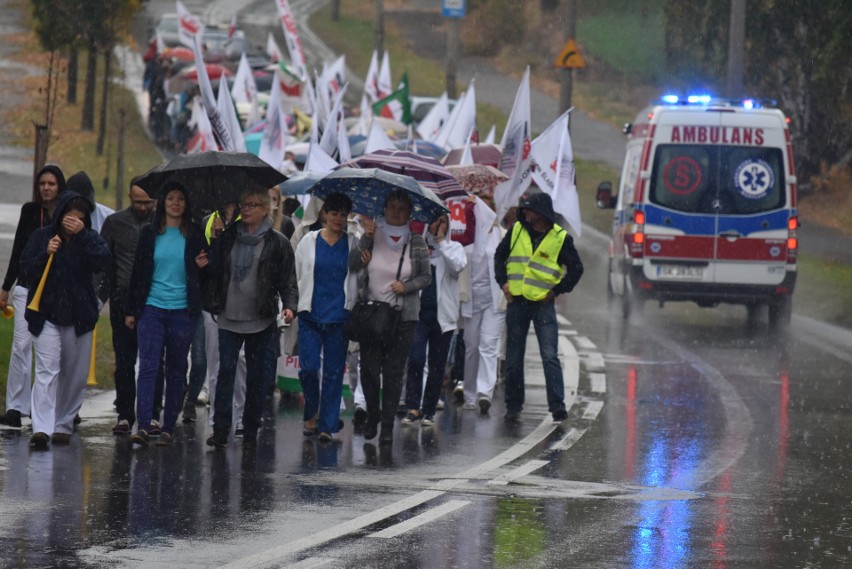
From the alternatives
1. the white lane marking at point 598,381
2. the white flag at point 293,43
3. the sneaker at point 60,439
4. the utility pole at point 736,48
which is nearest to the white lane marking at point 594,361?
the white lane marking at point 598,381

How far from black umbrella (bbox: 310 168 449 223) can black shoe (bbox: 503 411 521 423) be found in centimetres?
188

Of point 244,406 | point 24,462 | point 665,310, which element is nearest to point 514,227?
point 244,406

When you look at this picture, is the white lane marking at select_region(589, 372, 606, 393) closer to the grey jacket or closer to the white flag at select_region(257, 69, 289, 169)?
the grey jacket

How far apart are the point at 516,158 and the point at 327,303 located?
5144 mm

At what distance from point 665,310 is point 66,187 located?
12973 millimetres

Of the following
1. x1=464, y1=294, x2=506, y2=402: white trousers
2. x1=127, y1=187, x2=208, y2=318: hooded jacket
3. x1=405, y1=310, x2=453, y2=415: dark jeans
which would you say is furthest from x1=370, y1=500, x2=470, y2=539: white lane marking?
x1=464, y1=294, x2=506, y2=402: white trousers

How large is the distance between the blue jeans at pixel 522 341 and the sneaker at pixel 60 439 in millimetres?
3657

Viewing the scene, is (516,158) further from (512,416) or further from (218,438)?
(218,438)

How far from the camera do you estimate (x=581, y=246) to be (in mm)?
30266

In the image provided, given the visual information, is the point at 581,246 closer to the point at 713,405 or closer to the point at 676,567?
the point at 713,405

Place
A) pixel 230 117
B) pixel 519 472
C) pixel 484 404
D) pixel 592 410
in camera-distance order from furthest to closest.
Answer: pixel 230 117 < pixel 592 410 < pixel 484 404 < pixel 519 472

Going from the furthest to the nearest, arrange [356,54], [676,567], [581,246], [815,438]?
[356,54] → [581,246] → [815,438] → [676,567]

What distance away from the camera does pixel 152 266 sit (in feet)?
35.4

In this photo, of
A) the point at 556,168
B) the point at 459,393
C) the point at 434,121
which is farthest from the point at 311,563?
the point at 434,121
